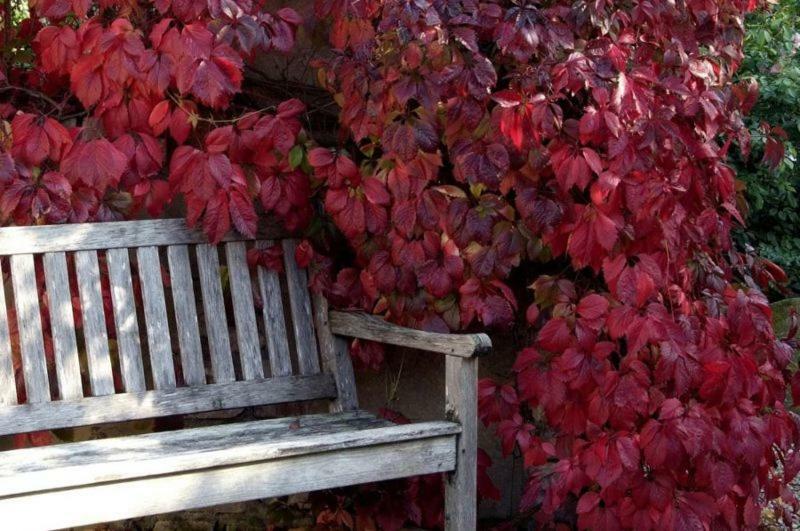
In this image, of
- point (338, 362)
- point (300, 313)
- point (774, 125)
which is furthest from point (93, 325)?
point (774, 125)

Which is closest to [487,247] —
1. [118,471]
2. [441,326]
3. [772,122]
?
[441,326]

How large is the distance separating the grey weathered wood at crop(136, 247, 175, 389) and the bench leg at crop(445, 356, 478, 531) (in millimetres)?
824

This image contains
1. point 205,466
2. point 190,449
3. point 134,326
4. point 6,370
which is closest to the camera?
point 205,466

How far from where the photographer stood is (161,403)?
320cm

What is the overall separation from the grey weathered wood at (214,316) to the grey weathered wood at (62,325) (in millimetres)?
396

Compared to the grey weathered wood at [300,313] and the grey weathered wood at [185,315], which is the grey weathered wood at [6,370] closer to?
the grey weathered wood at [185,315]

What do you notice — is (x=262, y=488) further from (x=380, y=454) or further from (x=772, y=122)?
(x=772, y=122)

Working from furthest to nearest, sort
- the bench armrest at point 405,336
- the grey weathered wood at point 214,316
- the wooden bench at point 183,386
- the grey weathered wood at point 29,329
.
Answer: the grey weathered wood at point 214,316
the grey weathered wood at point 29,329
the bench armrest at point 405,336
the wooden bench at point 183,386

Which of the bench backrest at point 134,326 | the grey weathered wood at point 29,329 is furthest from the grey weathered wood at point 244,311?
the grey weathered wood at point 29,329

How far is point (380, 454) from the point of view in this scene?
9.59 feet

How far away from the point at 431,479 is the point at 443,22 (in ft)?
4.55

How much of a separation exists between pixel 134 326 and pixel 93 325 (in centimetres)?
12

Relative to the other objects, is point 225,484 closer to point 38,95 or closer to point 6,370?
point 6,370

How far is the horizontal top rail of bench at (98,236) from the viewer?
10.0ft
